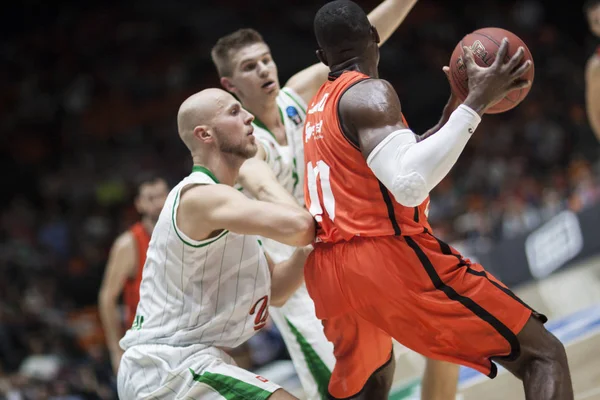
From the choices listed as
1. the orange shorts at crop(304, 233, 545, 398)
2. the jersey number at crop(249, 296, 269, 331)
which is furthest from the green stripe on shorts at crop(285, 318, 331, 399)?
the orange shorts at crop(304, 233, 545, 398)

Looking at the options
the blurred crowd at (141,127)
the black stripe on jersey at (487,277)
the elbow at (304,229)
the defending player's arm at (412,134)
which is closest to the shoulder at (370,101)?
the defending player's arm at (412,134)

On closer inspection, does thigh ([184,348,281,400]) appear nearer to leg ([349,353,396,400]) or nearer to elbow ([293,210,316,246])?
leg ([349,353,396,400])

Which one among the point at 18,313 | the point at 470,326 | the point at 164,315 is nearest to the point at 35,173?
the point at 18,313

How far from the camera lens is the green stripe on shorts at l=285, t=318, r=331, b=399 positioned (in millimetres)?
4340

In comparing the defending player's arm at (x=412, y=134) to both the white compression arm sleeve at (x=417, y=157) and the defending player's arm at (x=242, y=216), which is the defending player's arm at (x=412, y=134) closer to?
the white compression arm sleeve at (x=417, y=157)

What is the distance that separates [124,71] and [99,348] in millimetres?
7216

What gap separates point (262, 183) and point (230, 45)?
3.59ft

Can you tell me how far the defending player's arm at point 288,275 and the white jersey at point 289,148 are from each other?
0.73m

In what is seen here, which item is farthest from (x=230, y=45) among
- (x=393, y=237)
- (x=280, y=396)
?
(x=280, y=396)

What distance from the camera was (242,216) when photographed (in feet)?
11.0

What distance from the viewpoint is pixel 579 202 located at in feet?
33.3

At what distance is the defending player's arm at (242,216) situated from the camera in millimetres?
3350

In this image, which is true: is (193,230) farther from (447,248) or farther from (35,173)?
(35,173)

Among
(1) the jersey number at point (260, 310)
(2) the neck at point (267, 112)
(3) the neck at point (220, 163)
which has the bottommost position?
(1) the jersey number at point (260, 310)
